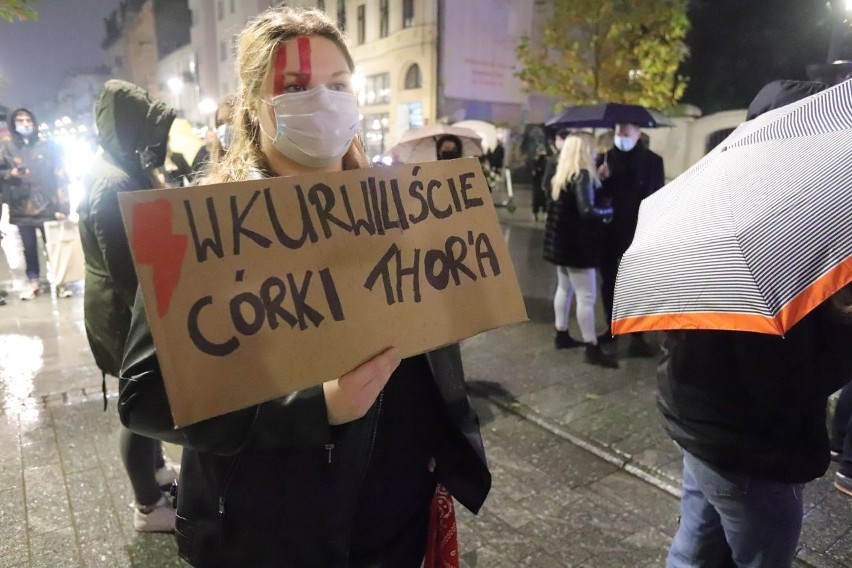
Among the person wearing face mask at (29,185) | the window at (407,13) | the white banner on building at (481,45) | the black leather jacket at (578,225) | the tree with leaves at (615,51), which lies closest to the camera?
the black leather jacket at (578,225)

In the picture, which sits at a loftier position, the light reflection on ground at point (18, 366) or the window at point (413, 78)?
the window at point (413, 78)

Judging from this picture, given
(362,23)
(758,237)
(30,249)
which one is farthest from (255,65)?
(362,23)

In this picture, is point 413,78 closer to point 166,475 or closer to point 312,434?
point 166,475

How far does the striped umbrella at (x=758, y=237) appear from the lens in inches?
56.8

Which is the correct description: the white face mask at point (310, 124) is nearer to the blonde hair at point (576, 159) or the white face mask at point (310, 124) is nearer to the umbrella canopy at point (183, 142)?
the blonde hair at point (576, 159)

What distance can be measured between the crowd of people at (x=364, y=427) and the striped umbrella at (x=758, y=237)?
25 cm

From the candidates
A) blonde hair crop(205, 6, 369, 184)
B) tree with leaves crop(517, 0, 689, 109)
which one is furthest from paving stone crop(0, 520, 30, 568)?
tree with leaves crop(517, 0, 689, 109)

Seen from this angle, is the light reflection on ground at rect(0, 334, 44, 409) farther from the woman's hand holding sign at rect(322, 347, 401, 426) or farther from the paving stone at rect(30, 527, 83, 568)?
the woman's hand holding sign at rect(322, 347, 401, 426)

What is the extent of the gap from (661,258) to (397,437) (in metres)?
0.95

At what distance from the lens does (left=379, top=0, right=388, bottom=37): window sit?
23.6 meters

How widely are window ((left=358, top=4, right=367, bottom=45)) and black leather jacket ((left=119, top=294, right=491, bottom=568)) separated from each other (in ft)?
84.5

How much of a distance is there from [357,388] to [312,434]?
0.14 meters

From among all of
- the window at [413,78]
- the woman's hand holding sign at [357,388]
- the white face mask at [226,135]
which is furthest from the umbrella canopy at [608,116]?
the window at [413,78]

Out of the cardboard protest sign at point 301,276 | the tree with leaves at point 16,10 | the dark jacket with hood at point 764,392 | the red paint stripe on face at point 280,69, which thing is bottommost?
the dark jacket with hood at point 764,392
